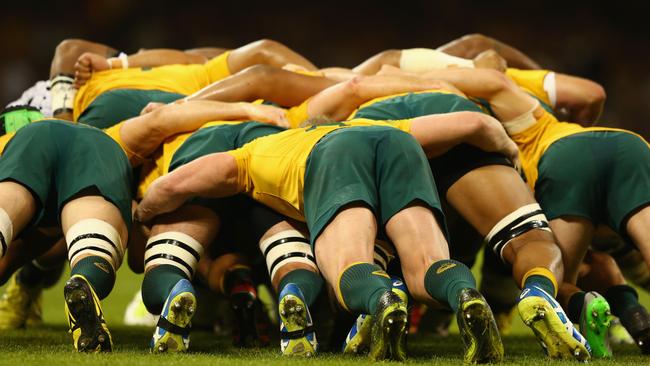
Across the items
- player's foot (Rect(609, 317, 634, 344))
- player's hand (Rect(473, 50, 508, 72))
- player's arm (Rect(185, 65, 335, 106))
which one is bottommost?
player's foot (Rect(609, 317, 634, 344))

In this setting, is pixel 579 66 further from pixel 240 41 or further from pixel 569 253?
pixel 569 253

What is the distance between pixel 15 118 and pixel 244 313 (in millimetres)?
1481

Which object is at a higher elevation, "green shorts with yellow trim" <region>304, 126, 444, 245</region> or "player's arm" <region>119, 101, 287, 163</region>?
"player's arm" <region>119, 101, 287, 163</region>

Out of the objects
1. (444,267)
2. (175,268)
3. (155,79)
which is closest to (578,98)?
(444,267)

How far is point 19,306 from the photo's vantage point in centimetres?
462

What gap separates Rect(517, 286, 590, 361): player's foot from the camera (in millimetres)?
2906

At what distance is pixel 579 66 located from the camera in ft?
34.6

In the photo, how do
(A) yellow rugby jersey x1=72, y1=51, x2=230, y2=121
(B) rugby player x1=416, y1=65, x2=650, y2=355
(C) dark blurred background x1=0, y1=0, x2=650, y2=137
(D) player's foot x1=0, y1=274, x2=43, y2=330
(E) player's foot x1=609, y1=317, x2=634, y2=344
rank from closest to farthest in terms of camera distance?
(B) rugby player x1=416, y1=65, x2=650, y2=355, (E) player's foot x1=609, y1=317, x2=634, y2=344, (D) player's foot x1=0, y1=274, x2=43, y2=330, (A) yellow rugby jersey x1=72, y1=51, x2=230, y2=121, (C) dark blurred background x1=0, y1=0, x2=650, y2=137

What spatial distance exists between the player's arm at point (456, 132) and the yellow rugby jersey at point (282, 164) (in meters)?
0.07

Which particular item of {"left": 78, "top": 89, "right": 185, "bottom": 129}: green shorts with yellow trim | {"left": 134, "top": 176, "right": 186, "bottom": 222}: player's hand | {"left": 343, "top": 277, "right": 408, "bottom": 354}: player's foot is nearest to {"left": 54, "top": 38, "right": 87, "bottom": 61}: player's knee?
{"left": 78, "top": 89, "right": 185, "bottom": 129}: green shorts with yellow trim

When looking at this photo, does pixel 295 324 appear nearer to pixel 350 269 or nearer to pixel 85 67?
pixel 350 269

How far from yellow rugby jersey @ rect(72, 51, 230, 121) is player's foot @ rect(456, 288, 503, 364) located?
2.65m

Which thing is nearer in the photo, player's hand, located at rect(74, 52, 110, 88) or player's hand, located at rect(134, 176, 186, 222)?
player's hand, located at rect(134, 176, 186, 222)

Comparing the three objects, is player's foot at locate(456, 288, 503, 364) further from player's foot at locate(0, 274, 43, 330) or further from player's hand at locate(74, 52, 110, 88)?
player's hand at locate(74, 52, 110, 88)
